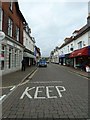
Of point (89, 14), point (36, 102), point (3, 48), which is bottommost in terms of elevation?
point (36, 102)

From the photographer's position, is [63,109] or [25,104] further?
[25,104]

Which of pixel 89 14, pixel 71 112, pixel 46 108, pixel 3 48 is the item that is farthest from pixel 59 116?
pixel 89 14

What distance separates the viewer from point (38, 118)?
5.07m

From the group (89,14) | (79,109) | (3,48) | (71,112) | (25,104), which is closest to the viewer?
(71,112)

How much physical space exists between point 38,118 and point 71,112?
1143 millimetres

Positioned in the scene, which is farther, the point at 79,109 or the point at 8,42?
the point at 8,42

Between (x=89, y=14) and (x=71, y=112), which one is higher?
(x=89, y=14)

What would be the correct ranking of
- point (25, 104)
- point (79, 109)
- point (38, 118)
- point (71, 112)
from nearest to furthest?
1. point (38, 118)
2. point (71, 112)
3. point (79, 109)
4. point (25, 104)

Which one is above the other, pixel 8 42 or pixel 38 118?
pixel 8 42

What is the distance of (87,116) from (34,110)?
1.67 m

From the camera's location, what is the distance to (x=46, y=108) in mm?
6145

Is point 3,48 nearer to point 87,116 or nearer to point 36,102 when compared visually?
point 36,102

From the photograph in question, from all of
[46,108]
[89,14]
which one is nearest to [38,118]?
[46,108]

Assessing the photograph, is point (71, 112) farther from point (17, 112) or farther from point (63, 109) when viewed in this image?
point (17, 112)
